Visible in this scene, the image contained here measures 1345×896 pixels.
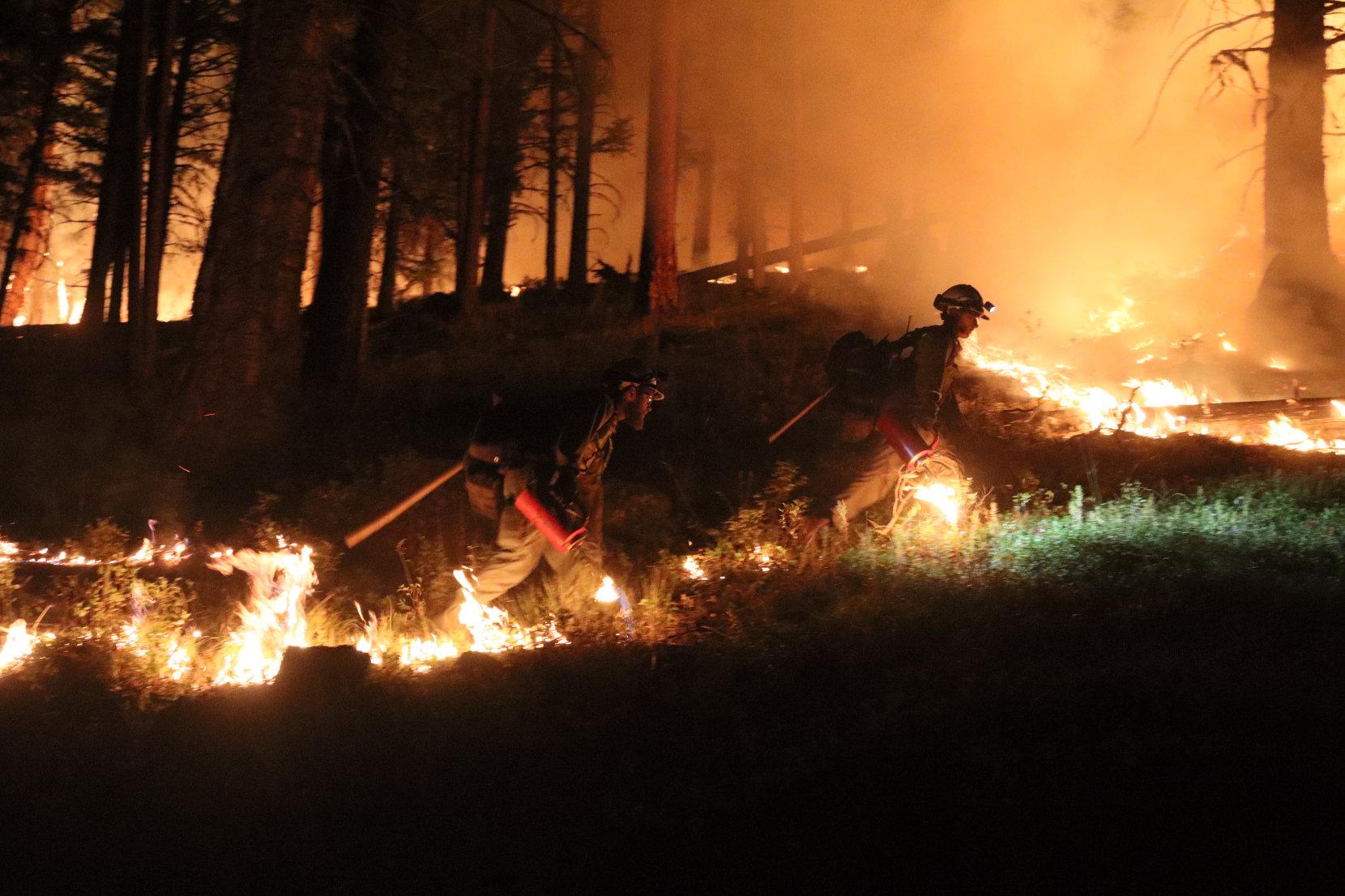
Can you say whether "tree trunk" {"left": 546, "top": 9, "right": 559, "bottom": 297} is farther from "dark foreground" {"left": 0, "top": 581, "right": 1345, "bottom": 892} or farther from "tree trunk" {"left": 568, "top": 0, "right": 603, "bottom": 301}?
"dark foreground" {"left": 0, "top": 581, "right": 1345, "bottom": 892}

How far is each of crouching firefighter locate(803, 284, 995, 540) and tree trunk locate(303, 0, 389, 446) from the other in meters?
5.14

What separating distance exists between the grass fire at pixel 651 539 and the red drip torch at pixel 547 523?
0.11ft

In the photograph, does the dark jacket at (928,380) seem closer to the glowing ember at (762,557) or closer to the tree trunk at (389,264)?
the glowing ember at (762,557)

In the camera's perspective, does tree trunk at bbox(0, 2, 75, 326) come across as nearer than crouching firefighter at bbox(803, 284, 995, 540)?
No

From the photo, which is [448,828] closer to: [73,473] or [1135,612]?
[1135,612]

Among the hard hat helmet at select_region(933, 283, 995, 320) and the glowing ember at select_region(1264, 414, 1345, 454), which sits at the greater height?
the hard hat helmet at select_region(933, 283, 995, 320)

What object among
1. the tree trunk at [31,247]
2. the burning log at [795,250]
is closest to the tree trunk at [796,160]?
the burning log at [795,250]

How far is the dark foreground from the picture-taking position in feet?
12.8

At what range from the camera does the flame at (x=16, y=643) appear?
20.9 feet

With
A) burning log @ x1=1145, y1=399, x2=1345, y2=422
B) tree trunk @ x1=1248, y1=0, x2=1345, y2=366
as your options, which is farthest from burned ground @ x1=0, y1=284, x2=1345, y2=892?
tree trunk @ x1=1248, y1=0, x2=1345, y2=366

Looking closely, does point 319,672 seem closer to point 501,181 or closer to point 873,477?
point 873,477

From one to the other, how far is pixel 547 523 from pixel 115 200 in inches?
506

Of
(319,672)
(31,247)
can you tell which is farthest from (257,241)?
(31,247)

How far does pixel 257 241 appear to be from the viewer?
884cm
